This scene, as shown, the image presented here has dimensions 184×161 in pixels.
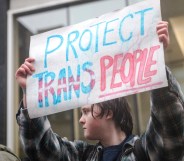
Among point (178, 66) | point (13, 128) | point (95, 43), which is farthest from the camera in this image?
point (13, 128)

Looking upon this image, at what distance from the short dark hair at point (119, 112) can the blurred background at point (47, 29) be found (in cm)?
133

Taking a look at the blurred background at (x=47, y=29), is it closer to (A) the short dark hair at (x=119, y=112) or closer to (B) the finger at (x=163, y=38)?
(A) the short dark hair at (x=119, y=112)

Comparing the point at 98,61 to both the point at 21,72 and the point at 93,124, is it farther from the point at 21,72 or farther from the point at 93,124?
the point at 21,72

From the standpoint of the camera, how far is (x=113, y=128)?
1.89 meters

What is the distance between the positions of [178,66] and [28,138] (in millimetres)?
1696

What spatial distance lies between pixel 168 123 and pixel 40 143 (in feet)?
2.22

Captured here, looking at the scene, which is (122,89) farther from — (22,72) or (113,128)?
(22,72)

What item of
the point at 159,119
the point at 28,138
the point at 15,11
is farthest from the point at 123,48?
the point at 15,11

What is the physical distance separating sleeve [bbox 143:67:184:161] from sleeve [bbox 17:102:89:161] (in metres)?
0.48

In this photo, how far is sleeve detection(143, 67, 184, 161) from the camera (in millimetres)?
1604

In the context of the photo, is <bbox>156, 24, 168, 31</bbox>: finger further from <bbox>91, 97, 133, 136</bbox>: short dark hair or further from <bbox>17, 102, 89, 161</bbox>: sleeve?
<bbox>17, 102, 89, 161</bbox>: sleeve

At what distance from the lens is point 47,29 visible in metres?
3.74

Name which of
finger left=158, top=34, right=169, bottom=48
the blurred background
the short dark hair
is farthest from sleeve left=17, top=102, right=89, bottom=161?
the blurred background

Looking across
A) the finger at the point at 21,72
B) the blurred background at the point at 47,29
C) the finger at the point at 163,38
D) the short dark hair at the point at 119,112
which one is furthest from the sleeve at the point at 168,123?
the blurred background at the point at 47,29
